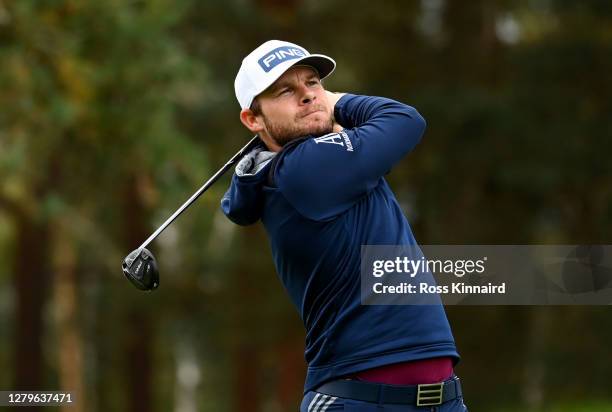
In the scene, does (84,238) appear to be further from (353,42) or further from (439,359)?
(439,359)

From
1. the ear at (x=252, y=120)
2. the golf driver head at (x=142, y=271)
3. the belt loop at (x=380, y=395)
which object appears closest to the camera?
the belt loop at (x=380, y=395)

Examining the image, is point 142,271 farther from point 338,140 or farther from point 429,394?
point 429,394

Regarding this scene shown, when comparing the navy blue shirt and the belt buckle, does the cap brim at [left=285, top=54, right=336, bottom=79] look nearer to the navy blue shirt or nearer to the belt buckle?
the navy blue shirt

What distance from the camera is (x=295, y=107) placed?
3.88m

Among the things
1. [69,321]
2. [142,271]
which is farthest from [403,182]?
[142,271]

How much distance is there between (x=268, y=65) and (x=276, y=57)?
0.04m

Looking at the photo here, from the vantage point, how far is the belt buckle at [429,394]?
3691 mm

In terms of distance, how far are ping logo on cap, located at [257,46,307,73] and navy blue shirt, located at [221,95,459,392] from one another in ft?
0.94

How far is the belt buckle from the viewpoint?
3691 millimetres

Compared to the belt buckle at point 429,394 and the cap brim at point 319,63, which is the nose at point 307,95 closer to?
the cap brim at point 319,63

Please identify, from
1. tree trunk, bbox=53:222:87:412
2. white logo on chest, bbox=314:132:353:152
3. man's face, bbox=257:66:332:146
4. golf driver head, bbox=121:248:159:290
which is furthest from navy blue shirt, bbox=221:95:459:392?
tree trunk, bbox=53:222:87:412

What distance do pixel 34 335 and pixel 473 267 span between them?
17906 mm

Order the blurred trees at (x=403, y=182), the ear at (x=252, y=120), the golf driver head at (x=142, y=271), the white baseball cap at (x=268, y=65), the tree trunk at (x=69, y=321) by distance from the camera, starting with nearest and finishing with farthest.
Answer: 1. the white baseball cap at (x=268, y=65)
2. the ear at (x=252, y=120)
3. the golf driver head at (x=142, y=271)
4. the blurred trees at (x=403, y=182)
5. the tree trunk at (x=69, y=321)

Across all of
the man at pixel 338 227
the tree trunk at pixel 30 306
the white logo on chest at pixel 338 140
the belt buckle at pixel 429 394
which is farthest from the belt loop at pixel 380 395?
the tree trunk at pixel 30 306
